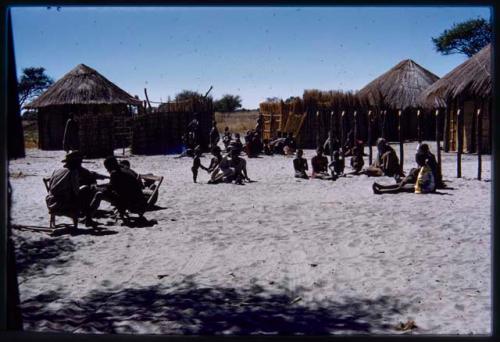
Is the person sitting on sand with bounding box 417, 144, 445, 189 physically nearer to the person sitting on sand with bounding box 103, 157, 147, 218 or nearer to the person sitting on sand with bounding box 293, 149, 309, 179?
the person sitting on sand with bounding box 293, 149, 309, 179

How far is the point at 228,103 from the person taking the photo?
179ft

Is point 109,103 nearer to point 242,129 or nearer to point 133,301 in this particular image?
point 242,129

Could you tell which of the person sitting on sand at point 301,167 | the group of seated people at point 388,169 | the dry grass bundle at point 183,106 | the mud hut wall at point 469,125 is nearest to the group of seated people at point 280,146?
the dry grass bundle at point 183,106

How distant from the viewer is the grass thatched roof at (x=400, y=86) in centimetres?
2306

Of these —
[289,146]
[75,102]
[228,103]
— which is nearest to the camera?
[289,146]

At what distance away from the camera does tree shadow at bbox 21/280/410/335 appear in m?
4.32

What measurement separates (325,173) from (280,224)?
4960 millimetres

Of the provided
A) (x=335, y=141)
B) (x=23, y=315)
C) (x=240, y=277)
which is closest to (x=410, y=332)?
(x=240, y=277)

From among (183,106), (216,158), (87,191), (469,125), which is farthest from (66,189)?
(183,106)

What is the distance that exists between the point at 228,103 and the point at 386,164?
43.2 meters

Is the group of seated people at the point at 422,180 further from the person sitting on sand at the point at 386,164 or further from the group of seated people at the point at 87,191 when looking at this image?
the group of seated people at the point at 87,191

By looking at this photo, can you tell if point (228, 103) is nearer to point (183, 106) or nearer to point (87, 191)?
point (183, 106)

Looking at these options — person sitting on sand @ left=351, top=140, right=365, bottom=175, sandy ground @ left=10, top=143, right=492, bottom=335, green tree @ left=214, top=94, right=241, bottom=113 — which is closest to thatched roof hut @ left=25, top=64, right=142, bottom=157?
person sitting on sand @ left=351, top=140, right=365, bottom=175

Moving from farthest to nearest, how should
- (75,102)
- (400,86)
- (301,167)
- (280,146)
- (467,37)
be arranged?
(467,37), (400,86), (75,102), (280,146), (301,167)
